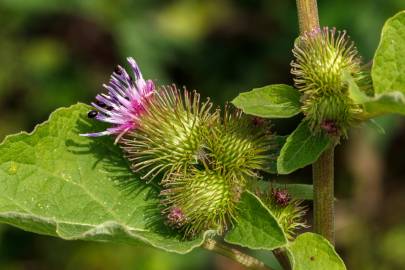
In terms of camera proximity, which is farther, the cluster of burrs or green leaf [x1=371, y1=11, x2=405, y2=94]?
the cluster of burrs

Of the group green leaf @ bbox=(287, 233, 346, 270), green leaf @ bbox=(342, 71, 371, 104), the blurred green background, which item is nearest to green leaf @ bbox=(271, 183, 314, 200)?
green leaf @ bbox=(287, 233, 346, 270)

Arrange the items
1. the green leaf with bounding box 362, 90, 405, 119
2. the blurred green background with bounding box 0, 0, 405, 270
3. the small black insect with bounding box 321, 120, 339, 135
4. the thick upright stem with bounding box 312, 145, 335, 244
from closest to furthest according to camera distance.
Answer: the green leaf with bounding box 362, 90, 405, 119 < the small black insect with bounding box 321, 120, 339, 135 < the thick upright stem with bounding box 312, 145, 335, 244 < the blurred green background with bounding box 0, 0, 405, 270

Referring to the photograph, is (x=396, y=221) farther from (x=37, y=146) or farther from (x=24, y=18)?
(x=37, y=146)

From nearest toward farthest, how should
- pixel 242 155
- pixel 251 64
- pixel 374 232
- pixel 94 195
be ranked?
pixel 242 155
pixel 94 195
pixel 374 232
pixel 251 64

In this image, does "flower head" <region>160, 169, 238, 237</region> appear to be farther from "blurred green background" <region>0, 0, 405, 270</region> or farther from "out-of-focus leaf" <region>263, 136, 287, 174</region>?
"blurred green background" <region>0, 0, 405, 270</region>

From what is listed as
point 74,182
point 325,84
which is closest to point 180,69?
point 74,182

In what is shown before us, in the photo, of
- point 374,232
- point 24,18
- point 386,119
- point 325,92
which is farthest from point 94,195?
point 24,18
